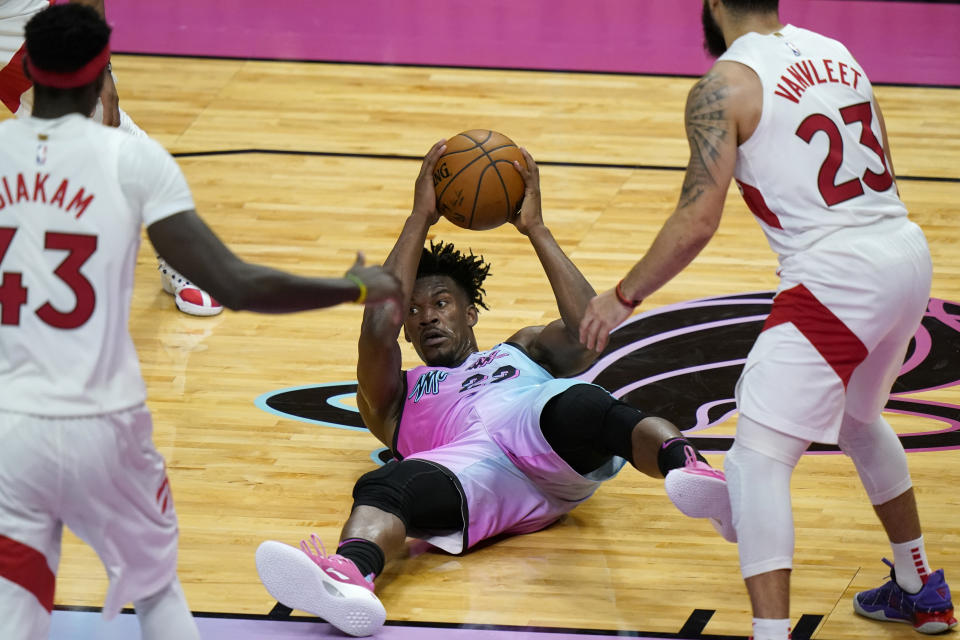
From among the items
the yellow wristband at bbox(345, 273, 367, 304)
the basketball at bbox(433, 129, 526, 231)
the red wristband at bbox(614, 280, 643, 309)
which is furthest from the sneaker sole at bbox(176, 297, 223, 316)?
the yellow wristband at bbox(345, 273, 367, 304)

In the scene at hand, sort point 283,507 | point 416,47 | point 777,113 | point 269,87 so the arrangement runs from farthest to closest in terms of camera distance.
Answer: point 416,47, point 269,87, point 283,507, point 777,113

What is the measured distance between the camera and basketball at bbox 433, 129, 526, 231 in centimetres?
487

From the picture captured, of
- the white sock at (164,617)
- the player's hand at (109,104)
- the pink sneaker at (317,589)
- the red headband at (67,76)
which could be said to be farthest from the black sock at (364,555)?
the player's hand at (109,104)

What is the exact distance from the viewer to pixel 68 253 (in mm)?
2914

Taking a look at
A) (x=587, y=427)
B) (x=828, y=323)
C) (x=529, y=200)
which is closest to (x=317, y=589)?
(x=587, y=427)

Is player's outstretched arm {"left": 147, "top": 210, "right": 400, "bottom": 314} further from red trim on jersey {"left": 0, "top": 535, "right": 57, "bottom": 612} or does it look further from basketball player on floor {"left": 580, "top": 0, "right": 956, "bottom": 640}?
basketball player on floor {"left": 580, "top": 0, "right": 956, "bottom": 640}

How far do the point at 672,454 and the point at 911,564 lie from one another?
0.79m

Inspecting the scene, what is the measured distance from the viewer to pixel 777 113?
3615mm

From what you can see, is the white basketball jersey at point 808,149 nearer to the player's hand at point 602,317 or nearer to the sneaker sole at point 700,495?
the player's hand at point 602,317

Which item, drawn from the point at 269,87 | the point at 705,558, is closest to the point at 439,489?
the point at 705,558

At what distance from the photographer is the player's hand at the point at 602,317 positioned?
394 centimetres

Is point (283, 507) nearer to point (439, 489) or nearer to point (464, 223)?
point (439, 489)

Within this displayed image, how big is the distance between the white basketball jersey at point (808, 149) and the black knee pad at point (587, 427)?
96 cm

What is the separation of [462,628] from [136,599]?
125 cm
